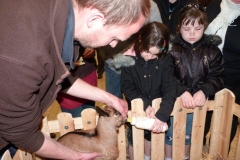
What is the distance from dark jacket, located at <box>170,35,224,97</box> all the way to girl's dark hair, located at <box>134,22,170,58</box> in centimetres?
19

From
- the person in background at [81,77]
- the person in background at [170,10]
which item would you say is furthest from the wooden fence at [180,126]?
the person in background at [170,10]

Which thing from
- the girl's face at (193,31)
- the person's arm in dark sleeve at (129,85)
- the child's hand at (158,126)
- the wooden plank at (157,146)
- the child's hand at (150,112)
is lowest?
the wooden plank at (157,146)

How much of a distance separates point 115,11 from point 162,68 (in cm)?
97

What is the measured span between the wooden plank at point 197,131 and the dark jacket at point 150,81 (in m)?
0.29

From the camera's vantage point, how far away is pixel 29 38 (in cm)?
88

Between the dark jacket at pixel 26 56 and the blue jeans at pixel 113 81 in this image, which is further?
the blue jeans at pixel 113 81

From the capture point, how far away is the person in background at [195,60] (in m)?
1.90

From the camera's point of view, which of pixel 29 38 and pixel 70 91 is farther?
pixel 70 91

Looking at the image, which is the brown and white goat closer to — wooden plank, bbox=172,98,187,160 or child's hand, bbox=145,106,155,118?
child's hand, bbox=145,106,155,118

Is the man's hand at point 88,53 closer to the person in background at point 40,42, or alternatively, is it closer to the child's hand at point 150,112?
the child's hand at point 150,112

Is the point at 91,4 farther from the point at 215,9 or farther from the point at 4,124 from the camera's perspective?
the point at 215,9

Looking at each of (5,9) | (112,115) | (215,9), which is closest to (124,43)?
(112,115)

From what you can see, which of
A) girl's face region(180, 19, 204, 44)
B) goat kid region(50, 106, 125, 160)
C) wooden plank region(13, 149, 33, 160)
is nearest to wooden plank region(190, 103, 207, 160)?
girl's face region(180, 19, 204, 44)

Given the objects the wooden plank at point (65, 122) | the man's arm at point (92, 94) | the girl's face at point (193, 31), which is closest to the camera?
the man's arm at point (92, 94)
